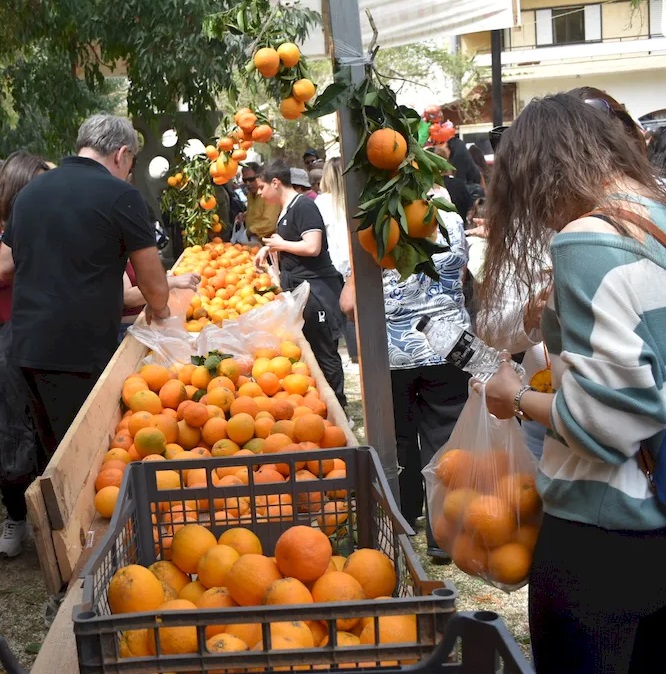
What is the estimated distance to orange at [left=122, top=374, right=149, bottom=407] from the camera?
10.4 ft

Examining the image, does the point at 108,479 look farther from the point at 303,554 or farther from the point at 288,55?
the point at 288,55

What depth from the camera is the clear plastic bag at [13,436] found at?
3.99 meters

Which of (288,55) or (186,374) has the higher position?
(288,55)

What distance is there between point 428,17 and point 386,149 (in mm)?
1890

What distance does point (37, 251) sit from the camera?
11.0 ft

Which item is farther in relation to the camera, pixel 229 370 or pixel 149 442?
pixel 229 370

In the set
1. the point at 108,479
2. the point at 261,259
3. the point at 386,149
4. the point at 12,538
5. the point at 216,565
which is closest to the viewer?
the point at 216,565

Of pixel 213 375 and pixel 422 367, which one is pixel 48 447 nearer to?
pixel 213 375

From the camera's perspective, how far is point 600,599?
1.64m

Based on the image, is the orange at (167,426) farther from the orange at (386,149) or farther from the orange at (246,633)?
the orange at (246,633)

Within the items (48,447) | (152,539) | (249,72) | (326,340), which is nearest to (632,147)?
(152,539)

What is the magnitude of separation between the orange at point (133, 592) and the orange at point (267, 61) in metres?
1.77

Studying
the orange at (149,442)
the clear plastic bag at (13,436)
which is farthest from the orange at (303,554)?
the clear plastic bag at (13,436)

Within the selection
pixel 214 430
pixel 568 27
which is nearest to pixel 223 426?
pixel 214 430
